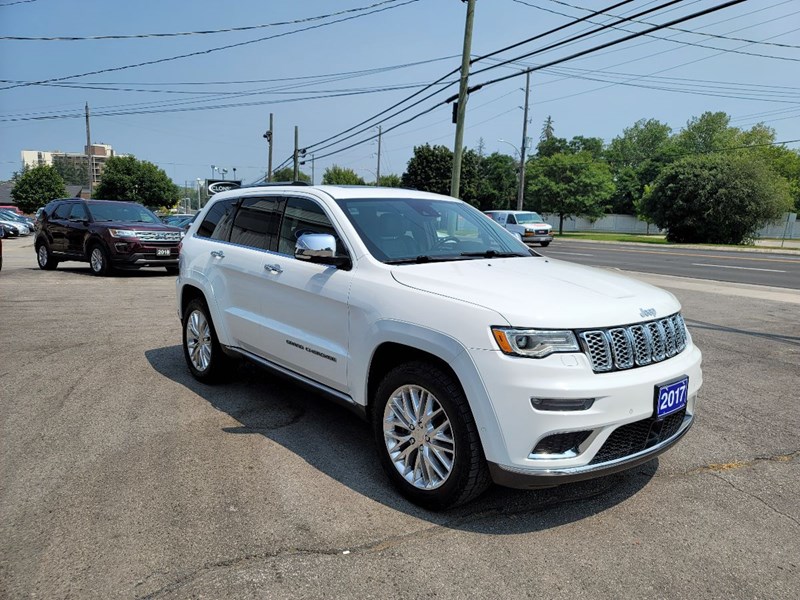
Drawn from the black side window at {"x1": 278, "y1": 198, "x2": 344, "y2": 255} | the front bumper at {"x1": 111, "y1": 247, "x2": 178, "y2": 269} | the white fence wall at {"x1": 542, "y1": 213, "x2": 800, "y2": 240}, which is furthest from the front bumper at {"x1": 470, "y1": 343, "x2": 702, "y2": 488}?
the white fence wall at {"x1": 542, "y1": 213, "x2": 800, "y2": 240}

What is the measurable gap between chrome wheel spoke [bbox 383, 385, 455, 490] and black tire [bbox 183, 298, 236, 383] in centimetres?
229

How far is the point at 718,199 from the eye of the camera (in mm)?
42750

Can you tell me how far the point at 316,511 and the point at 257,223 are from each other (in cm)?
256

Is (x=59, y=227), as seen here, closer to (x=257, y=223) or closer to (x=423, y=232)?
(x=257, y=223)

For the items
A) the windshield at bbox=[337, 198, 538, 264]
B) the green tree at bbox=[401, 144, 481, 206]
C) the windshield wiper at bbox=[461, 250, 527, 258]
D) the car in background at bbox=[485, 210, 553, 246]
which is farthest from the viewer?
the green tree at bbox=[401, 144, 481, 206]

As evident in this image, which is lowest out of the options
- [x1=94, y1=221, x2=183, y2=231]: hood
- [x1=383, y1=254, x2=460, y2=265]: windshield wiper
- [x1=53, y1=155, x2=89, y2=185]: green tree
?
[x1=94, y1=221, x2=183, y2=231]: hood

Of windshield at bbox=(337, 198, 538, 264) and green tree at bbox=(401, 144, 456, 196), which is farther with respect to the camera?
green tree at bbox=(401, 144, 456, 196)

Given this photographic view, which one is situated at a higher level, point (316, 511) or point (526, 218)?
point (526, 218)

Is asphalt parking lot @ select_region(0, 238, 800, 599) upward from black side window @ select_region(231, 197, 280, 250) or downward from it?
downward

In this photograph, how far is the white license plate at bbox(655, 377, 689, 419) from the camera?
3115 mm

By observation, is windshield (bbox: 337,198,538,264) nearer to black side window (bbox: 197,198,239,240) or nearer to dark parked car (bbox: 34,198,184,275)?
black side window (bbox: 197,198,239,240)

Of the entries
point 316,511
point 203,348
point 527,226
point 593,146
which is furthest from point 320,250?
point 593,146

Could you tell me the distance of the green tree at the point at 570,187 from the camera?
58.6 metres

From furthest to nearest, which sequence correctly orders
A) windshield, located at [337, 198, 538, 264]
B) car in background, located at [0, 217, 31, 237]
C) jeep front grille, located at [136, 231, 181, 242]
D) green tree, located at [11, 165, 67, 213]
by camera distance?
green tree, located at [11, 165, 67, 213]
car in background, located at [0, 217, 31, 237]
jeep front grille, located at [136, 231, 181, 242]
windshield, located at [337, 198, 538, 264]
